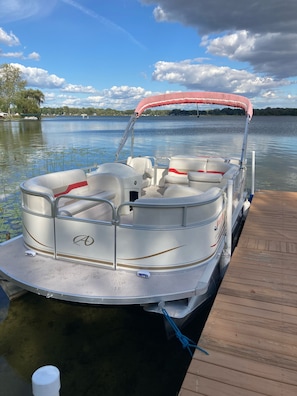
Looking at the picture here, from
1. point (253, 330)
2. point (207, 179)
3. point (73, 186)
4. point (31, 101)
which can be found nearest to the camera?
point (253, 330)

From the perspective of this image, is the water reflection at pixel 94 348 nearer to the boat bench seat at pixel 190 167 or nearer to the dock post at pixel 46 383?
the dock post at pixel 46 383

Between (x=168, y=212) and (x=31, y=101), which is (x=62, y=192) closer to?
(x=168, y=212)

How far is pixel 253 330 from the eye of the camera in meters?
2.92

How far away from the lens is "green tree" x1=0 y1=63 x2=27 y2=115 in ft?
195

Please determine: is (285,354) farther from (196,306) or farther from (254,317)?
(196,306)

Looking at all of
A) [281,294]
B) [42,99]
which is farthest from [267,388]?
[42,99]

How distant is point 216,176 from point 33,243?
3221 millimetres

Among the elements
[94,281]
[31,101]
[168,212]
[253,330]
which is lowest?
[253,330]

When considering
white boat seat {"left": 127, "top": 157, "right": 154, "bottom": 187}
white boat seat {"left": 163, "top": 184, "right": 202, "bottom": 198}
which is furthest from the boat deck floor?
white boat seat {"left": 127, "top": 157, "right": 154, "bottom": 187}

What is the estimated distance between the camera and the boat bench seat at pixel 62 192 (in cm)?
372

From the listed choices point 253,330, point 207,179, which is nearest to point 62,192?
point 207,179

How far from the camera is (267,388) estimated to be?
7.50 feet

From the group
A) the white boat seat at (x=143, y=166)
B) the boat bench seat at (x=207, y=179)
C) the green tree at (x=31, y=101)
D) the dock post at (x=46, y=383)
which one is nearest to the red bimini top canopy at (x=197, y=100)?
the white boat seat at (x=143, y=166)

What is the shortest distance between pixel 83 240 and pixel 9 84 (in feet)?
217
